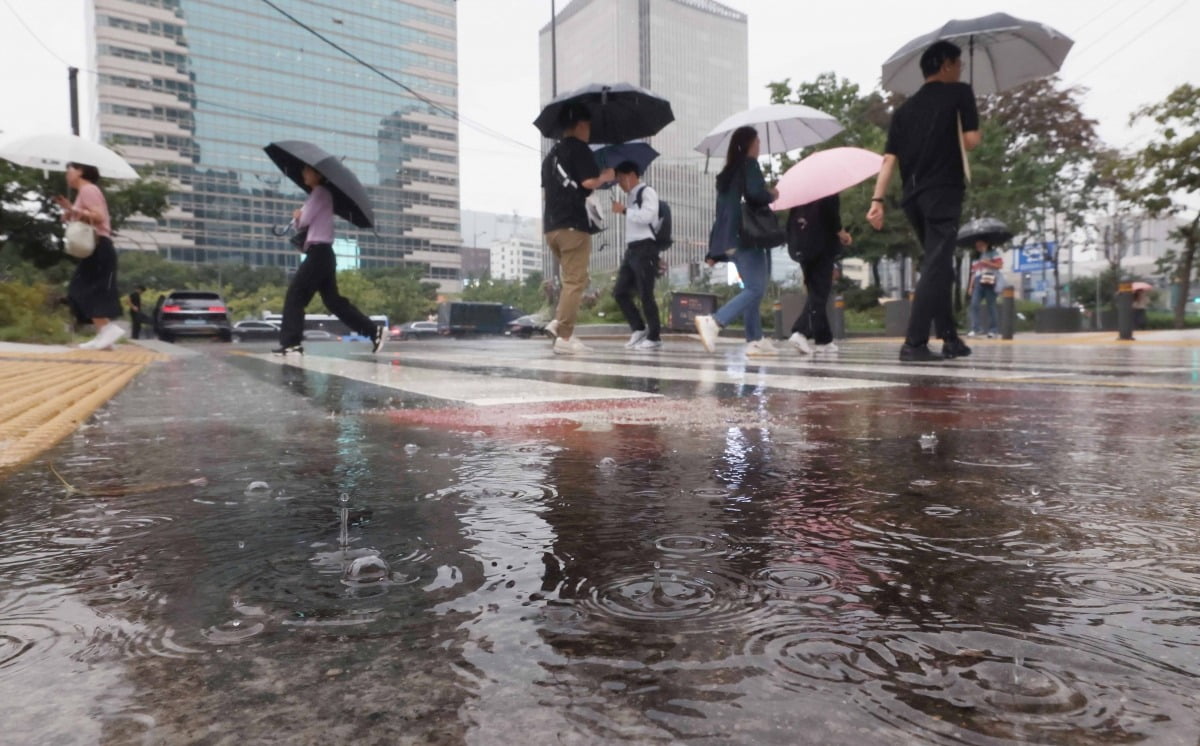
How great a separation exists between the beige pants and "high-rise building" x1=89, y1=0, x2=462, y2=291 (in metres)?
94.4

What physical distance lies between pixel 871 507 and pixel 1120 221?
42188mm

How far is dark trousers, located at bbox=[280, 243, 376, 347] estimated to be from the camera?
7.95 m

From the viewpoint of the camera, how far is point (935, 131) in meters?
5.68

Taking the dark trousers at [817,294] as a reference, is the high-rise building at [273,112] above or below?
above

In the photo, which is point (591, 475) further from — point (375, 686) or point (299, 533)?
point (375, 686)

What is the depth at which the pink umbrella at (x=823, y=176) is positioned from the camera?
27.7ft

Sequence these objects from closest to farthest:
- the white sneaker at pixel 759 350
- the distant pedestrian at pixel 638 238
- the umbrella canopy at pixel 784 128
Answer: the white sneaker at pixel 759 350 → the distant pedestrian at pixel 638 238 → the umbrella canopy at pixel 784 128

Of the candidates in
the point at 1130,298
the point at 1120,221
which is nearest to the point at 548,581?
the point at 1130,298

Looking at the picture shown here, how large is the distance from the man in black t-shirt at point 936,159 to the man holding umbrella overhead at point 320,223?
4998mm

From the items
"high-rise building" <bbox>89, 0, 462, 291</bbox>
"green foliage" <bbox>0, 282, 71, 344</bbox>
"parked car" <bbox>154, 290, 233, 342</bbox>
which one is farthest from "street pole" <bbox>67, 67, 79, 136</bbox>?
"high-rise building" <bbox>89, 0, 462, 291</bbox>

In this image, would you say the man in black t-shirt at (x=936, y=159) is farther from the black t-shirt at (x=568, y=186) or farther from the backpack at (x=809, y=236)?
the black t-shirt at (x=568, y=186)

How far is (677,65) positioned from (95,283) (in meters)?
95.3

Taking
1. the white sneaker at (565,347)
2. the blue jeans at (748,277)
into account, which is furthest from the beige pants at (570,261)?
the blue jeans at (748,277)

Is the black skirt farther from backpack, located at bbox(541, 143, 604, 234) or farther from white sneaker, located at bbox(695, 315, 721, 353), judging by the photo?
white sneaker, located at bbox(695, 315, 721, 353)
